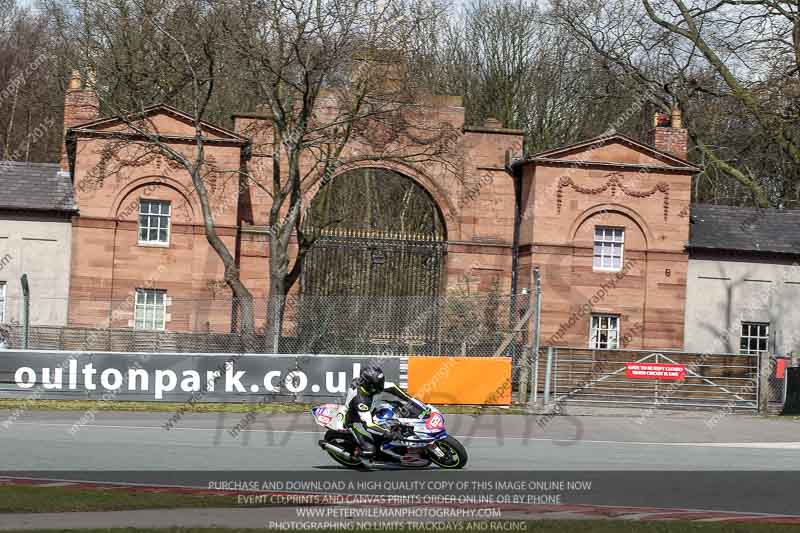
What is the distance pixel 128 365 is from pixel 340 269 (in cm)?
1188

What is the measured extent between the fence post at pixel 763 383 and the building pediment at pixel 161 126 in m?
17.3

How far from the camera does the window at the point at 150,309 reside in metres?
36.8

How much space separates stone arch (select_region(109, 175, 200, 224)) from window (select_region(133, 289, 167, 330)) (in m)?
2.41

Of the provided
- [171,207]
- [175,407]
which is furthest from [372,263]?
[175,407]

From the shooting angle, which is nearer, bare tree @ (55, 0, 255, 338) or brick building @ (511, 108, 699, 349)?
bare tree @ (55, 0, 255, 338)

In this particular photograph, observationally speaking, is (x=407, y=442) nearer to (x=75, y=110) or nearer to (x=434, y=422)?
(x=434, y=422)

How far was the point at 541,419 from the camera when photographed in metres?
26.9

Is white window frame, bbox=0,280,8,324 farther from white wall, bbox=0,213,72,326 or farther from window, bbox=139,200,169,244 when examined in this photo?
window, bbox=139,200,169,244

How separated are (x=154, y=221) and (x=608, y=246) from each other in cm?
1453

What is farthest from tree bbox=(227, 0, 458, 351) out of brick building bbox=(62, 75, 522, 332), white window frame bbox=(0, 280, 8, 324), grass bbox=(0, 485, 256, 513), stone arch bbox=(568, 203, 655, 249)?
grass bbox=(0, 485, 256, 513)

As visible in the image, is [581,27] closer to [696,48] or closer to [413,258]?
[696,48]

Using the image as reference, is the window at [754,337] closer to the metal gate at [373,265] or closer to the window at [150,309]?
the metal gate at [373,265]

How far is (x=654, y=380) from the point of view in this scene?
3031cm

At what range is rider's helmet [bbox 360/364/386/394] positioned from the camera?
54.6 ft
